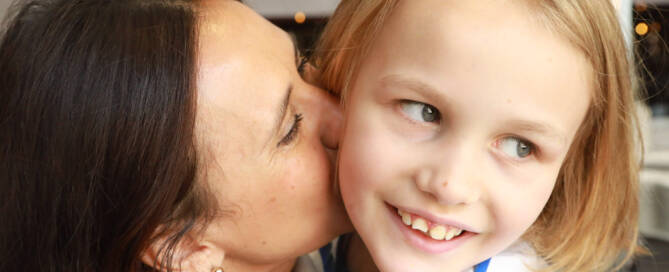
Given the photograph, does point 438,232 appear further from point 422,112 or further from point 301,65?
point 301,65

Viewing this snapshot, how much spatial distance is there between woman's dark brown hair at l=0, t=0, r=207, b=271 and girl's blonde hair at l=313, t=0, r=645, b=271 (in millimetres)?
338

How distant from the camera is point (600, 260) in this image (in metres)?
1.43

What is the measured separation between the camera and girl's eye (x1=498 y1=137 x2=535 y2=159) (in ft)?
3.43

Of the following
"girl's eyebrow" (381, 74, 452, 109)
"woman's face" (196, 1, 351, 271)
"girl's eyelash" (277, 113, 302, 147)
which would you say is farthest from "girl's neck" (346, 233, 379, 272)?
"girl's eyebrow" (381, 74, 452, 109)

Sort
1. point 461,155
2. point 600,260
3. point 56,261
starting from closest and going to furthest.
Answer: point 461,155
point 56,261
point 600,260

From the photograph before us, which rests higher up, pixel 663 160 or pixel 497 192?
pixel 497 192

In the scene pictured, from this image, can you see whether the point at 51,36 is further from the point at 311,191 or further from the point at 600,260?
the point at 600,260

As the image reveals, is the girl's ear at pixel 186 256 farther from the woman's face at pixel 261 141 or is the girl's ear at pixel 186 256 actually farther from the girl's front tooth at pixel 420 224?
the girl's front tooth at pixel 420 224

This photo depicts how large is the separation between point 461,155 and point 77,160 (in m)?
0.64

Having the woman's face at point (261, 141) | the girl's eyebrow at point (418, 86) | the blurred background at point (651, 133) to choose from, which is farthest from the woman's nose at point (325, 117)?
the blurred background at point (651, 133)

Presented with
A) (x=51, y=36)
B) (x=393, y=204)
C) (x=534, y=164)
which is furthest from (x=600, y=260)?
(x=51, y=36)

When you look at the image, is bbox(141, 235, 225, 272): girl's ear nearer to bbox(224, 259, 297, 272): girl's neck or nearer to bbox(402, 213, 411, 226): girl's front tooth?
bbox(224, 259, 297, 272): girl's neck

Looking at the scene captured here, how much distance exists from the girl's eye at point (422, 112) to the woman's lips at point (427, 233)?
167 millimetres

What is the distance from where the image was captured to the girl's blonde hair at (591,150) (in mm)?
1130
